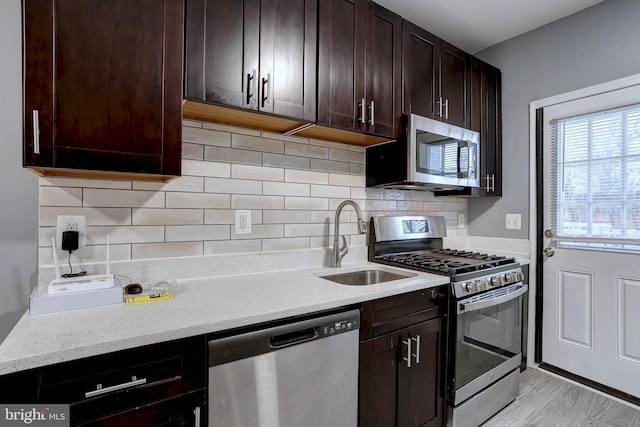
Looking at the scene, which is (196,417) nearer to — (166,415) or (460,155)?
(166,415)

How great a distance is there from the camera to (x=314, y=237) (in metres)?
2.01

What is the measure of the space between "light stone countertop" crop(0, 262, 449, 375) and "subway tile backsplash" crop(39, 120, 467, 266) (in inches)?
9.4

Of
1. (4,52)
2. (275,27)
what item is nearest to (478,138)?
(275,27)

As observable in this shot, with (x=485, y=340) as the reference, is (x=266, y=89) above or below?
above

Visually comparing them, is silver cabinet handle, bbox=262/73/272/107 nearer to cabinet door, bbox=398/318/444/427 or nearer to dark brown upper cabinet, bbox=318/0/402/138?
dark brown upper cabinet, bbox=318/0/402/138

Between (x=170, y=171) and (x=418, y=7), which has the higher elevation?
(x=418, y=7)

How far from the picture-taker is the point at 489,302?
1884mm

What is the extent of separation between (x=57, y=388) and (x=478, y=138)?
267 cm

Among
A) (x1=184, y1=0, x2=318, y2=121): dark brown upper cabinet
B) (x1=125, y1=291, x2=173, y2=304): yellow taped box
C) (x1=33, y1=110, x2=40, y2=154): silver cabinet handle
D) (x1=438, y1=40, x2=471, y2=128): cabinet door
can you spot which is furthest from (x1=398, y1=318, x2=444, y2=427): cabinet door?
(x1=33, y1=110, x2=40, y2=154): silver cabinet handle

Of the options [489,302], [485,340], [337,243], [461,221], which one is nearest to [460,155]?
[461,221]

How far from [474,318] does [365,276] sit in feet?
2.15

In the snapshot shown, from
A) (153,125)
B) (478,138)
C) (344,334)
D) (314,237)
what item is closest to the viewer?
(153,125)

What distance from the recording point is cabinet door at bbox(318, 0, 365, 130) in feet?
5.38

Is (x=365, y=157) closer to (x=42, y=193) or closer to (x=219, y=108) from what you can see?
(x=219, y=108)
